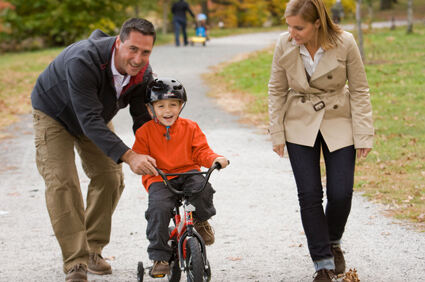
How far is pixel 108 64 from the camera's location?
4.45 metres

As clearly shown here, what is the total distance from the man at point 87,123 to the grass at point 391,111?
2.86 m

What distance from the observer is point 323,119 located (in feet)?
14.7

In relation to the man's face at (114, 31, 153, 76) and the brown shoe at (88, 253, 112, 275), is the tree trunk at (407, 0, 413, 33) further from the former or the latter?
the man's face at (114, 31, 153, 76)

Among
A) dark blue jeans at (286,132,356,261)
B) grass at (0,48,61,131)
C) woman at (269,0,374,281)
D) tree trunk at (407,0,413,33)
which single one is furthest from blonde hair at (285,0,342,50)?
tree trunk at (407,0,413,33)

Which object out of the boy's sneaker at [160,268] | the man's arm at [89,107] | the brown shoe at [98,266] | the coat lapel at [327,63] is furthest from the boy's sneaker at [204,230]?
the coat lapel at [327,63]

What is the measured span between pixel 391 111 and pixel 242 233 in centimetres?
675

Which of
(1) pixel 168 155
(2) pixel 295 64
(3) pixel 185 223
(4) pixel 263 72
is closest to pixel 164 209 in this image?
(3) pixel 185 223

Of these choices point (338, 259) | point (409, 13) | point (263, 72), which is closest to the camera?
point (338, 259)

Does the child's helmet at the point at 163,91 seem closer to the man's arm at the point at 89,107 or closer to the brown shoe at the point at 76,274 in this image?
the man's arm at the point at 89,107

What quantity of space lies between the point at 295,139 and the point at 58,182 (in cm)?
167

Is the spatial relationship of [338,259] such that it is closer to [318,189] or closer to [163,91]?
[318,189]

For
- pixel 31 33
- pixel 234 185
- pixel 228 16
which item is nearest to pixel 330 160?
pixel 234 185

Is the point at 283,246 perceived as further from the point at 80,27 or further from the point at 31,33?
the point at 31,33

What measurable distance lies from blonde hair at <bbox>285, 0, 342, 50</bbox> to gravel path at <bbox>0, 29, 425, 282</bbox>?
1.69m
